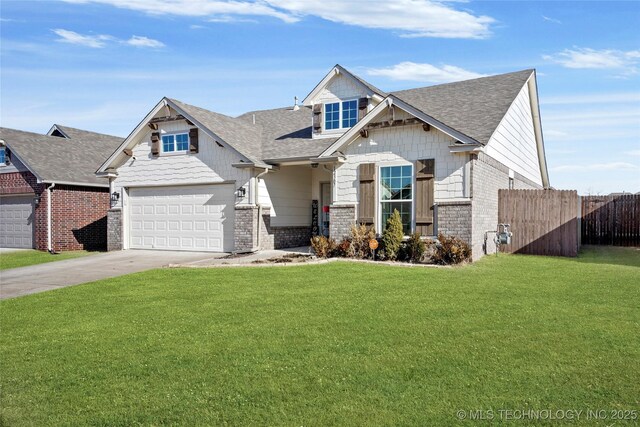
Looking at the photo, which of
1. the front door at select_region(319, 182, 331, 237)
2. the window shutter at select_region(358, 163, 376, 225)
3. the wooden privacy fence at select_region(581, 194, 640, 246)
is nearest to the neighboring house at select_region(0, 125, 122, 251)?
the front door at select_region(319, 182, 331, 237)

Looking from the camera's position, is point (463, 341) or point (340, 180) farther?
point (340, 180)

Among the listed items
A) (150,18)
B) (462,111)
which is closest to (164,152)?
(150,18)

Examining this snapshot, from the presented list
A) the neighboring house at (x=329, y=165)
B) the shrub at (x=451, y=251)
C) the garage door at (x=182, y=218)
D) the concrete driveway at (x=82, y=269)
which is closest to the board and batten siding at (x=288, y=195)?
the neighboring house at (x=329, y=165)

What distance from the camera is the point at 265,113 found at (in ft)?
75.4

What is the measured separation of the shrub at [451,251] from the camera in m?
13.1

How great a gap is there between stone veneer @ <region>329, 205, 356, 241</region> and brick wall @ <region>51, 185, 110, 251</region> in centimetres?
1145

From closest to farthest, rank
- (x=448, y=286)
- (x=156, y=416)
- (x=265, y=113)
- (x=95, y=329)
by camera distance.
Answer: (x=156, y=416) < (x=95, y=329) < (x=448, y=286) < (x=265, y=113)

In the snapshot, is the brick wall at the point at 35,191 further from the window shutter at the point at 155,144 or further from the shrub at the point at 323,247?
the shrub at the point at 323,247

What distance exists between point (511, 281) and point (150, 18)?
422 inches

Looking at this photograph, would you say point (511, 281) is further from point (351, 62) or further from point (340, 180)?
point (351, 62)

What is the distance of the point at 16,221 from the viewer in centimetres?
2194

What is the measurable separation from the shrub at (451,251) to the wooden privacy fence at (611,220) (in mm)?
10362

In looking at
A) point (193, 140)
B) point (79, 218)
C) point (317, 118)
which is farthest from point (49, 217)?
point (317, 118)

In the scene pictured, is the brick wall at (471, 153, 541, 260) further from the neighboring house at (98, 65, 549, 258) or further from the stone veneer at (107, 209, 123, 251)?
the stone veneer at (107, 209, 123, 251)
